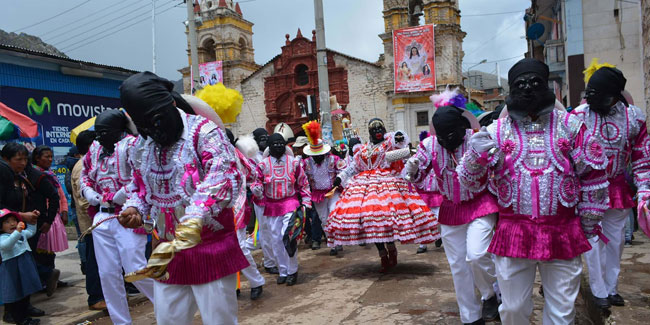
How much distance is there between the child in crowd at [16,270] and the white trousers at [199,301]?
3371mm

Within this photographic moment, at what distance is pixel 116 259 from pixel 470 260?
346cm

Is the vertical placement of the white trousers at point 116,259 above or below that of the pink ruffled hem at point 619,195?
below

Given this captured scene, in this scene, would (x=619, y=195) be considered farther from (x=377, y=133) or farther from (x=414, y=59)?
(x=414, y=59)

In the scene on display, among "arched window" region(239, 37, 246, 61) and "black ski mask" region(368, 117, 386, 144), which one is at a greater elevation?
"arched window" region(239, 37, 246, 61)

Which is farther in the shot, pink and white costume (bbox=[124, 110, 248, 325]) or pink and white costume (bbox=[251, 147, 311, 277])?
pink and white costume (bbox=[251, 147, 311, 277])

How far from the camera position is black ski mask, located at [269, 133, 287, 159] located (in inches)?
297

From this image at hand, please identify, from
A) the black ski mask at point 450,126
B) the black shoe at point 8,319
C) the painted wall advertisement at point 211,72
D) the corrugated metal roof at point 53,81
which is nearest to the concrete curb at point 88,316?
the black shoe at point 8,319

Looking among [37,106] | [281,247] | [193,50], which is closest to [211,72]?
[193,50]

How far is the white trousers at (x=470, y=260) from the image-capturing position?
4.38 m

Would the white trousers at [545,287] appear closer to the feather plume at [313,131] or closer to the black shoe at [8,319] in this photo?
the black shoe at [8,319]

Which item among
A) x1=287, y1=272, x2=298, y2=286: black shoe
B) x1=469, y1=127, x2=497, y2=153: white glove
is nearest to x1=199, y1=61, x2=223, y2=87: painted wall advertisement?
x1=287, y1=272, x2=298, y2=286: black shoe

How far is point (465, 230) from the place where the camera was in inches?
184

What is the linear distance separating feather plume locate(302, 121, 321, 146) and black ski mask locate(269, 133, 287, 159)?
1.42 metres

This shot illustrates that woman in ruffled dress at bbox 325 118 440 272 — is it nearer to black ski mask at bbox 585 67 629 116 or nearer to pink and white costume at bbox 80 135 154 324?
black ski mask at bbox 585 67 629 116
